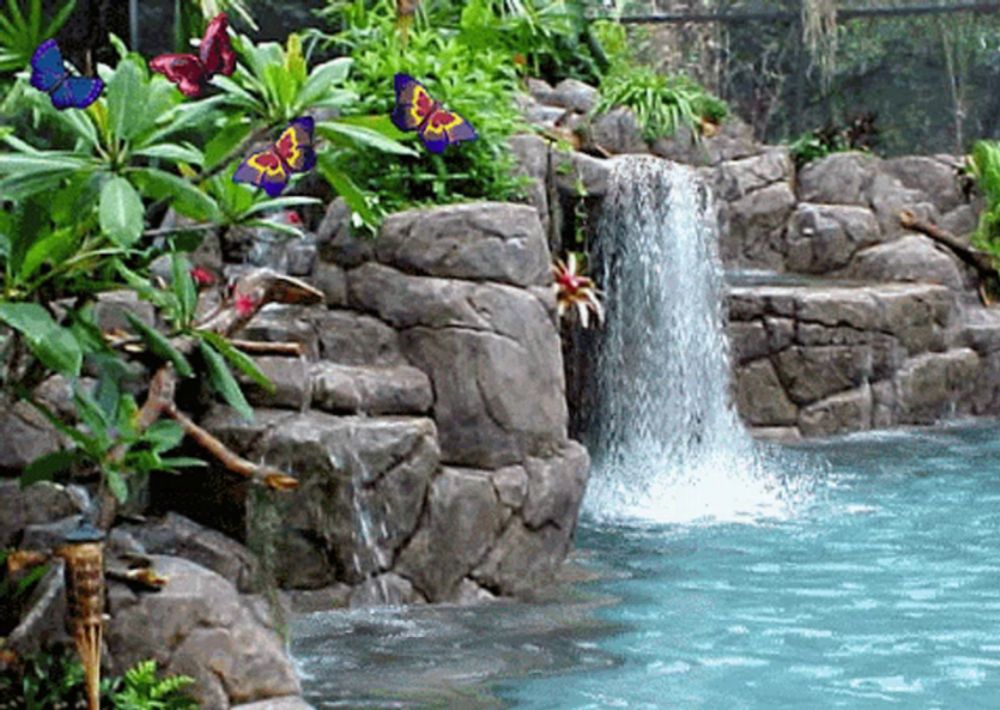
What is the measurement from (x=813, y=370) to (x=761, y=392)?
44cm

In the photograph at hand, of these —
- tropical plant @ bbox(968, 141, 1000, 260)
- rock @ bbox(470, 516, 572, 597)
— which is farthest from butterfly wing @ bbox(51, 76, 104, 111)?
tropical plant @ bbox(968, 141, 1000, 260)

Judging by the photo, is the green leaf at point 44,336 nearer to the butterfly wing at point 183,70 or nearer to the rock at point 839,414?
the butterfly wing at point 183,70

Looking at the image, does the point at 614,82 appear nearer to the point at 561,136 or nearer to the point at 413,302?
the point at 561,136

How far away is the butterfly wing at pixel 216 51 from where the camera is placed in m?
4.65

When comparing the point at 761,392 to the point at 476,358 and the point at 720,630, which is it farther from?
the point at 720,630

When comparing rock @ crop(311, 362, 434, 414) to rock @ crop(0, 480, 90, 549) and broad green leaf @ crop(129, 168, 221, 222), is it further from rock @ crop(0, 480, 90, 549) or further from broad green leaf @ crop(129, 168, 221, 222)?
broad green leaf @ crop(129, 168, 221, 222)

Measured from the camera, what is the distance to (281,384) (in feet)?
21.1

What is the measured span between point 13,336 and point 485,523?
2.52 m

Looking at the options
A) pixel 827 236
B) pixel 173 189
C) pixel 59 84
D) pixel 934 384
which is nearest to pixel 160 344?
pixel 173 189

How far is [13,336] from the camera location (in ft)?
16.1

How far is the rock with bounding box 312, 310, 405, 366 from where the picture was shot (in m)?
7.11

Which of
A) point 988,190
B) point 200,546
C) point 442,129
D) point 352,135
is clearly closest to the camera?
point 352,135

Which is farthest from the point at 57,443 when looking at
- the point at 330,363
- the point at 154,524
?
the point at 330,363

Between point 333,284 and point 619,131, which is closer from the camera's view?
point 333,284
